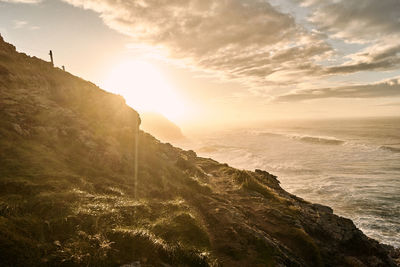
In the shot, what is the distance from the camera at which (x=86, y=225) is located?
10188 mm

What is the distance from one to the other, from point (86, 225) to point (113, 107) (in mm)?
22550

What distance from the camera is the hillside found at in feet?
29.9

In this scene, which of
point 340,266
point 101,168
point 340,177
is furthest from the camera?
point 340,177

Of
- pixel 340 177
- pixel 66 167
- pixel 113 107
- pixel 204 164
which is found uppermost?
pixel 113 107

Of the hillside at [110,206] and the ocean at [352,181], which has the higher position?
the hillside at [110,206]

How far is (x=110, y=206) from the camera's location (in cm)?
1259

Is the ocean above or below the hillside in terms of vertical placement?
below

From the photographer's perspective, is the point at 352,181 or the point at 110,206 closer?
the point at 110,206

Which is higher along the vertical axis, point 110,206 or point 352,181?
point 110,206

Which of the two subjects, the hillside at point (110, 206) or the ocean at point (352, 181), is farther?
the ocean at point (352, 181)

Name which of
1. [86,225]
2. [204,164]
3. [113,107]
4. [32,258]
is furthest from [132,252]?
[204,164]

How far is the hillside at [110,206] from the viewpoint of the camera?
9125 mm

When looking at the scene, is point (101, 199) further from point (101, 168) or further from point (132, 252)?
point (101, 168)

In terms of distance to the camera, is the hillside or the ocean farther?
the ocean
